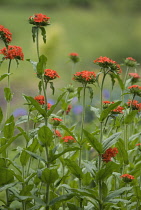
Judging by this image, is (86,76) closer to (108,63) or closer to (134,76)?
(108,63)

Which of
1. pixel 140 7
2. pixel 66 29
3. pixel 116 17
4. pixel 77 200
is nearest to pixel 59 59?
pixel 66 29

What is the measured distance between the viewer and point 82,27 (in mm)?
8055

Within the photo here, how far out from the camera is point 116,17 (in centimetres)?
845

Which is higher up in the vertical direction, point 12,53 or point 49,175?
point 12,53

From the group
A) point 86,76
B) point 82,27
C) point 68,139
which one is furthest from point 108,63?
point 82,27

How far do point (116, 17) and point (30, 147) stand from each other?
7.61 meters

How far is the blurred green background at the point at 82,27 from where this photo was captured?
6.53 metres

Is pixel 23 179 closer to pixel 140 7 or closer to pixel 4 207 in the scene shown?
pixel 4 207

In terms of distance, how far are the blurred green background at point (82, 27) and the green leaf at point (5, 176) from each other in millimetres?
4436

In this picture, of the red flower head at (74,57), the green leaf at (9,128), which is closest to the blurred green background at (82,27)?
the red flower head at (74,57)

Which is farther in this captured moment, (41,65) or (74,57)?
(74,57)

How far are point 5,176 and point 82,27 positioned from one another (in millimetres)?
7131

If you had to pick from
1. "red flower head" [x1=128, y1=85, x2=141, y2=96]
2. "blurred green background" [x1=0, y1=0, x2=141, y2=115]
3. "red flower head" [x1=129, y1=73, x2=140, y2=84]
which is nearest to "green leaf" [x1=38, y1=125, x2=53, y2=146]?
"red flower head" [x1=128, y1=85, x2=141, y2=96]

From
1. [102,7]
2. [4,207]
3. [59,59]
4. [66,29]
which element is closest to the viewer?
[4,207]
